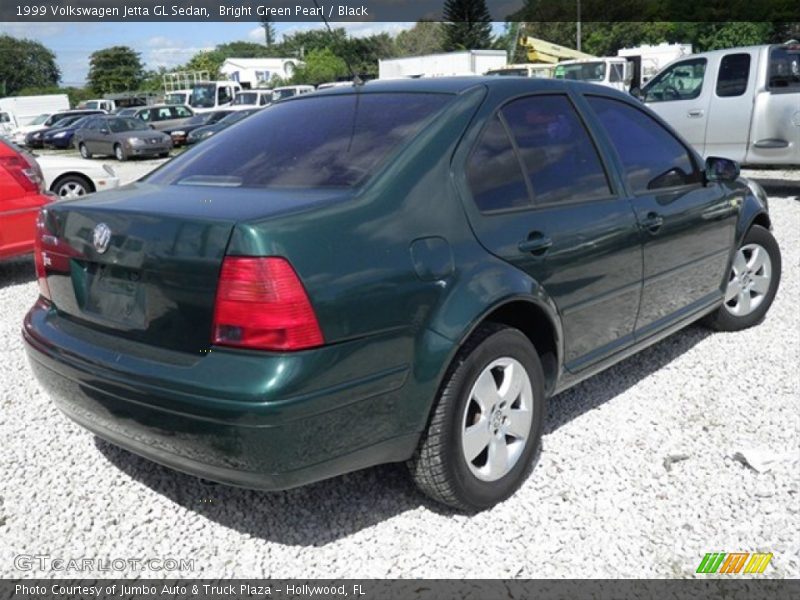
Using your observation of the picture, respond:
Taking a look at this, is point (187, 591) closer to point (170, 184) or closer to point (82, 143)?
point (170, 184)

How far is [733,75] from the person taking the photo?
423 inches

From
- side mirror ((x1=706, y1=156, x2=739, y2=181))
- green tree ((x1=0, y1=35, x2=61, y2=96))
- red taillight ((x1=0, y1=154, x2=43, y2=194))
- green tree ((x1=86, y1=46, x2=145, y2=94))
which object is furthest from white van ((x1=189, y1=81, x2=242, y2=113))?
green tree ((x1=0, y1=35, x2=61, y2=96))

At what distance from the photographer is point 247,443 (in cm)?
229

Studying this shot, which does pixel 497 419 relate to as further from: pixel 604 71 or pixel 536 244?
pixel 604 71

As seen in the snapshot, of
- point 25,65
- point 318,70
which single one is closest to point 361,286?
point 318,70

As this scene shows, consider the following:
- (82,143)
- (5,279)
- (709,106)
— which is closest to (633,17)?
(82,143)

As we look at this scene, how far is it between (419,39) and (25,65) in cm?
4986

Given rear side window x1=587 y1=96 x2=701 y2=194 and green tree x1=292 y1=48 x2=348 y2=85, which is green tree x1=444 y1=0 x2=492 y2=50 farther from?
rear side window x1=587 y1=96 x2=701 y2=194

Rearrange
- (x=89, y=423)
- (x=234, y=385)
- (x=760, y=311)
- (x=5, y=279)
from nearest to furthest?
(x=234, y=385) → (x=89, y=423) → (x=760, y=311) → (x=5, y=279)

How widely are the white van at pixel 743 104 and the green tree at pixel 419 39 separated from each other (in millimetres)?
66878

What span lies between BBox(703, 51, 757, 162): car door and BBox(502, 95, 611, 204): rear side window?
819cm

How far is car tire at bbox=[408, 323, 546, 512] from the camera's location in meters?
2.71

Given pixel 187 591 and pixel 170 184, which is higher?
pixel 170 184

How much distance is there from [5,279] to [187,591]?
5896 mm
